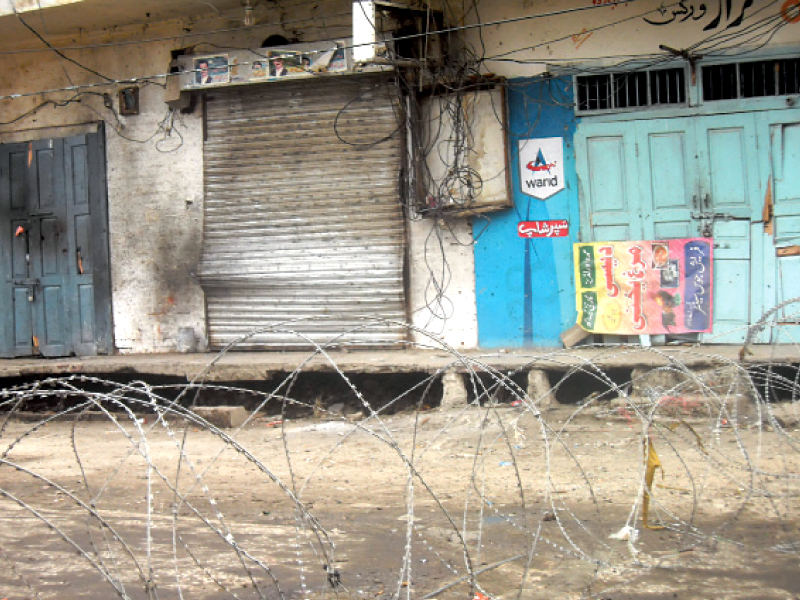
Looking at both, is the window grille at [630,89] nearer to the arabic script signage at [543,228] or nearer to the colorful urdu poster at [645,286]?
the arabic script signage at [543,228]

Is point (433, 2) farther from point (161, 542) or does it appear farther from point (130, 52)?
point (161, 542)

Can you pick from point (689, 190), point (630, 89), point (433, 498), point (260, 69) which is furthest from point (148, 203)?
point (433, 498)

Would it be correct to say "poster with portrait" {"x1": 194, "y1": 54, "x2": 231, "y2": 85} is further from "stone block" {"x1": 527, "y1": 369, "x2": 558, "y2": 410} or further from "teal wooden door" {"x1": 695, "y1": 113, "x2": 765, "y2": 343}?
"teal wooden door" {"x1": 695, "y1": 113, "x2": 765, "y2": 343}

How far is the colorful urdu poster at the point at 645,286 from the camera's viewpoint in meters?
8.83

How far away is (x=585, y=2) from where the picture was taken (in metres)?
9.09

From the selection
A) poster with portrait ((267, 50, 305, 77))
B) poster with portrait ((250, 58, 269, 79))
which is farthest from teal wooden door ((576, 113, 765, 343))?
poster with portrait ((250, 58, 269, 79))

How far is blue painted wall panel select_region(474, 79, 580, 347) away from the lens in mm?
9352

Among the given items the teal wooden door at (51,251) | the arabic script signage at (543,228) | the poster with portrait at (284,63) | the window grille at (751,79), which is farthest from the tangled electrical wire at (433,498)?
the poster with portrait at (284,63)

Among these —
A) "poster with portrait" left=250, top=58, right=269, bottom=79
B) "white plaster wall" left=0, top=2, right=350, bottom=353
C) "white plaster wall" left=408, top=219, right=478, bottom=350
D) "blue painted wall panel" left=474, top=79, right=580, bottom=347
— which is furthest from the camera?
"white plaster wall" left=0, top=2, right=350, bottom=353

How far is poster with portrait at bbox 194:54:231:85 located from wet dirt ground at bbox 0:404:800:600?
428 centimetres

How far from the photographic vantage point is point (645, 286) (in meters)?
8.97

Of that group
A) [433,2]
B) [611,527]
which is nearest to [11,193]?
→ [433,2]

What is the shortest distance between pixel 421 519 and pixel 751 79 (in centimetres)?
568

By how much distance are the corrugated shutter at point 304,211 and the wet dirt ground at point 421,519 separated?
86.2 inches
